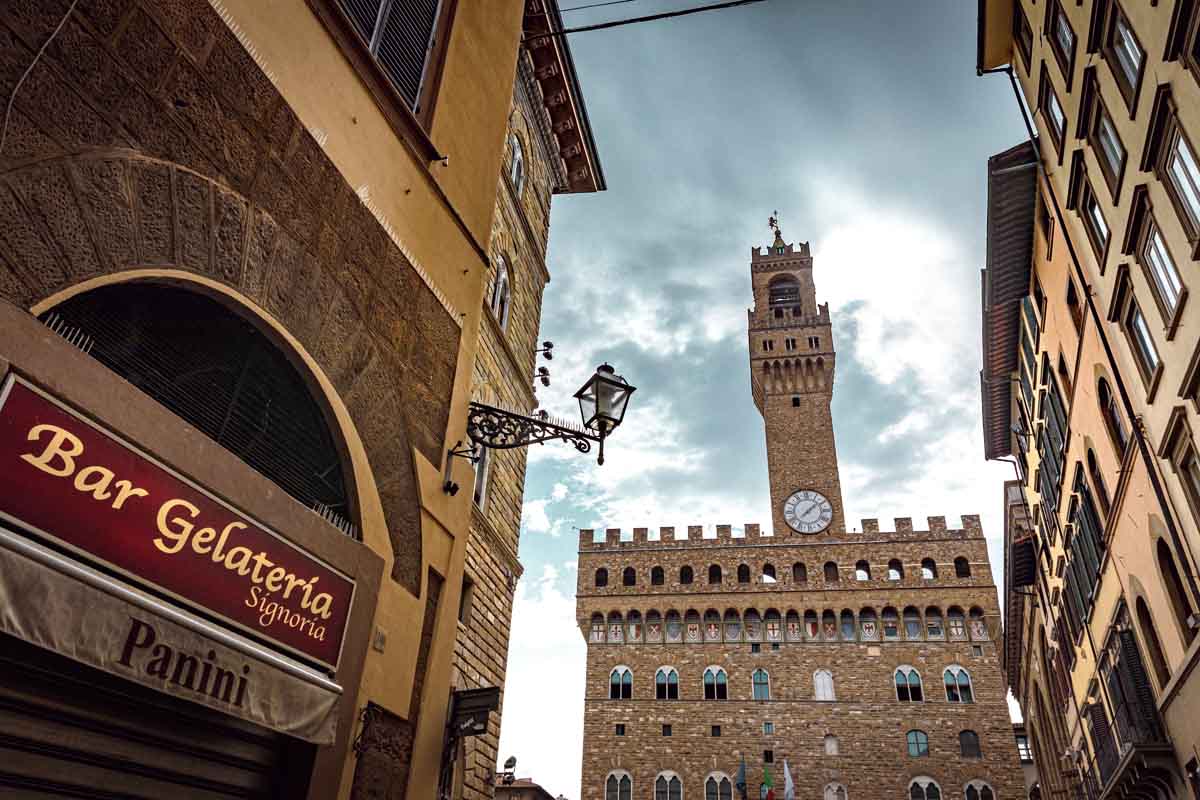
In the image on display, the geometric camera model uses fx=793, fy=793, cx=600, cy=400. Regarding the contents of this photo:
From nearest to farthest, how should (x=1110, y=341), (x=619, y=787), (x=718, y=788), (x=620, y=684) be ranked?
(x=1110, y=341) → (x=718, y=788) → (x=619, y=787) → (x=620, y=684)

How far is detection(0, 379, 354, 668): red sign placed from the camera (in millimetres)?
2609

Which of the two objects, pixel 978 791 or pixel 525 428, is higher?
pixel 978 791

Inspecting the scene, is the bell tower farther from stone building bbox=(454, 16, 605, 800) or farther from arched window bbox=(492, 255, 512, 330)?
arched window bbox=(492, 255, 512, 330)

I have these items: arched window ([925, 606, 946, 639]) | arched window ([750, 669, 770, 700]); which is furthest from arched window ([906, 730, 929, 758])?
arched window ([750, 669, 770, 700])

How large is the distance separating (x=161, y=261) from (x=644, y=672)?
111 ft

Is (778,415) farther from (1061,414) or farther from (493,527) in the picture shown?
(493,527)

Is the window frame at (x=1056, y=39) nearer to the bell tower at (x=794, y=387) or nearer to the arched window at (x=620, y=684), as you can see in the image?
the bell tower at (x=794, y=387)

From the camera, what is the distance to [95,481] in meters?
2.84

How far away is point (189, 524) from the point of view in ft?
10.6

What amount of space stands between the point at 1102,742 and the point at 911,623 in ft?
67.2

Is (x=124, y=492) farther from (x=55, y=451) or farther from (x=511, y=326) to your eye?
(x=511, y=326)

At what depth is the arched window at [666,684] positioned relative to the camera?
3366 cm

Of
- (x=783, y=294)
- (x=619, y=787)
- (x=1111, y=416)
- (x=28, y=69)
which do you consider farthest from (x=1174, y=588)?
(x=783, y=294)

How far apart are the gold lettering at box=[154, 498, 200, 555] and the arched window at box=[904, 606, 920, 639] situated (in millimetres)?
34743
